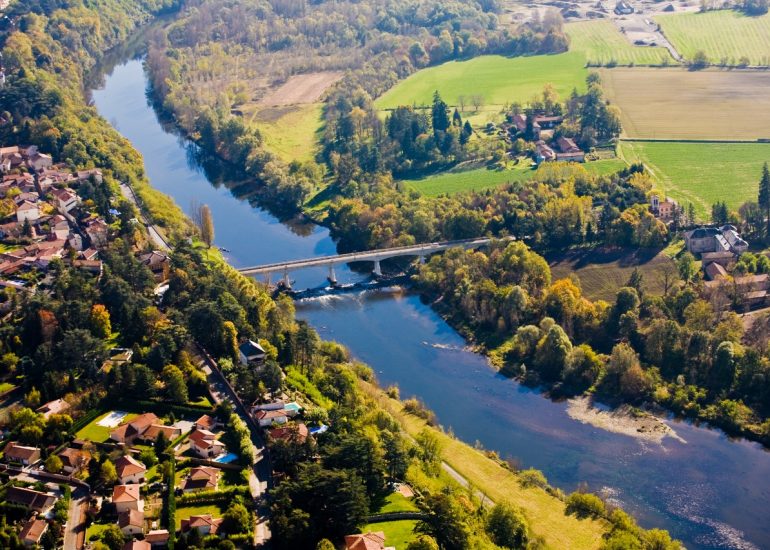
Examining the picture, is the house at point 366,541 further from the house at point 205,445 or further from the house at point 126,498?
the house at point 126,498

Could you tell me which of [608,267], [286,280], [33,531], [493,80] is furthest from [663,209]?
[33,531]

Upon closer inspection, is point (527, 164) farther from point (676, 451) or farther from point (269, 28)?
point (269, 28)

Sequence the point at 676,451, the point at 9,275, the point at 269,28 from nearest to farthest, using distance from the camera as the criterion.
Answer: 1. the point at 676,451
2. the point at 9,275
3. the point at 269,28

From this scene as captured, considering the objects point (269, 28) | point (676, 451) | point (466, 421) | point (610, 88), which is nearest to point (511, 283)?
point (466, 421)

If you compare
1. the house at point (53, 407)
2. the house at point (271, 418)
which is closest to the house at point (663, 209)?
the house at point (271, 418)

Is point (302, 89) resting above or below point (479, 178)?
above

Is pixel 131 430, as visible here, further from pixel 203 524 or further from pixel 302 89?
pixel 302 89

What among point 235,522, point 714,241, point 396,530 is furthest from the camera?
point 714,241
